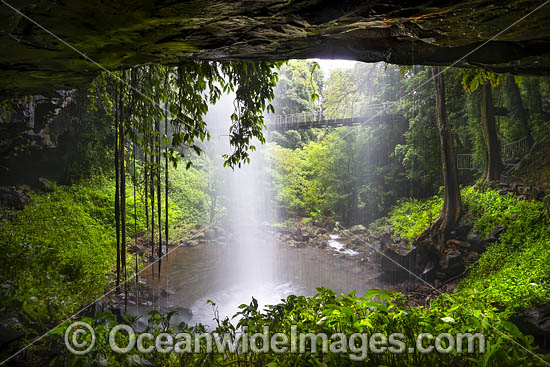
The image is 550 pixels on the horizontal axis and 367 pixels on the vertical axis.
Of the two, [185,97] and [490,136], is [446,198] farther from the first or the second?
[185,97]

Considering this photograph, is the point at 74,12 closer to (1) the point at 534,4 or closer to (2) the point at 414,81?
(1) the point at 534,4

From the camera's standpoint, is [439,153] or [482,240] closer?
[482,240]

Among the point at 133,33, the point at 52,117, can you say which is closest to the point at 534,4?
the point at 133,33

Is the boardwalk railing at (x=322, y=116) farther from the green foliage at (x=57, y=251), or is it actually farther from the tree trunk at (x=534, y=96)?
the green foliage at (x=57, y=251)

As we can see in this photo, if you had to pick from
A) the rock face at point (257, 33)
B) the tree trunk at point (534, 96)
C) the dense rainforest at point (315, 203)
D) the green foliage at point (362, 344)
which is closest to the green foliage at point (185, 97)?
the dense rainforest at point (315, 203)

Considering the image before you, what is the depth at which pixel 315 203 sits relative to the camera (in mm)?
4816

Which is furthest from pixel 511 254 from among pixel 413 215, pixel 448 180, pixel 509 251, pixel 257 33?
pixel 257 33

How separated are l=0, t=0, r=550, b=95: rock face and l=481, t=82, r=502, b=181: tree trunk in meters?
1.06

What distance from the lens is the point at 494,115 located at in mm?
2619

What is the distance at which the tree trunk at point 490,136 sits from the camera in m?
2.47

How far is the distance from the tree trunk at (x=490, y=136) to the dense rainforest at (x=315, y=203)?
1cm

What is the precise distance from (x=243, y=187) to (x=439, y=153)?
3.79m

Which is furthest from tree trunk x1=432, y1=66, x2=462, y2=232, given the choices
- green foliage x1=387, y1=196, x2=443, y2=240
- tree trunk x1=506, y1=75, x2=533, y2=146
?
tree trunk x1=506, y1=75, x2=533, y2=146

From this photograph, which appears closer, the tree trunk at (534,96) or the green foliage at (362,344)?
the green foliage at (362,344)
